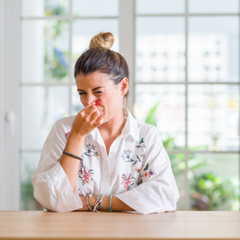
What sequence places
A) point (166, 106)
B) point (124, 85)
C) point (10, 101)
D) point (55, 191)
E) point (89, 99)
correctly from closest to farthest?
point (55, 191) < point (89, 99) < point (124, 85) < point (10, 101) < point (166, 106)

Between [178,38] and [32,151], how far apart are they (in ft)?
11.2

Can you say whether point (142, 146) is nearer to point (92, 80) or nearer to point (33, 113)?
point (92, 80)

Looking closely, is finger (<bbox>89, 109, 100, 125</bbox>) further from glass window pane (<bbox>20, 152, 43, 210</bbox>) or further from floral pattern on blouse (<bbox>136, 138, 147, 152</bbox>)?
glass window pane (<bbox>20, 152, 43, 210</bbox>)

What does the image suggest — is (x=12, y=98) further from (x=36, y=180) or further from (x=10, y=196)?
(x=36, y=180)

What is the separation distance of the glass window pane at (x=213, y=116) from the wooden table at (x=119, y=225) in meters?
3.05

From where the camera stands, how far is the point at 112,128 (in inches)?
52.9

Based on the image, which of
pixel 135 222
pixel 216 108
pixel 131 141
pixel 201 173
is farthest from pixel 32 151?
pixel 216 108

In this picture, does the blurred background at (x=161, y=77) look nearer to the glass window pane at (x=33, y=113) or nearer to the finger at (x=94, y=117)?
the glass window pane at (x=33, y=113)

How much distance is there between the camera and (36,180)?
1090 millimetres

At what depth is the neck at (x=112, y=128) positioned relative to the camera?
133 cm

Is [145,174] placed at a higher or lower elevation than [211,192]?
higher

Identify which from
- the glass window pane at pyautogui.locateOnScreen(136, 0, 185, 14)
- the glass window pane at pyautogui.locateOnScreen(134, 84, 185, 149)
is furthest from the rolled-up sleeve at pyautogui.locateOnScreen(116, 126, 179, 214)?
the glass window pane at pyautogui.locateOnScreen(134, 84, 185, 149)

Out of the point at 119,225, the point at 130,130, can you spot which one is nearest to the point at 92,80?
the point at 130,130

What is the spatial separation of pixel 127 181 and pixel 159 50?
3.15 m
